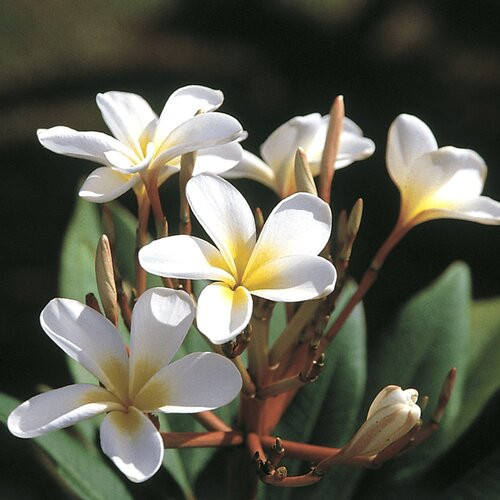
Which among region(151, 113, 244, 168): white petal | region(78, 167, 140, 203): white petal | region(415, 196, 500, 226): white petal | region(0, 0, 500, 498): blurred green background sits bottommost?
region(0, 0, 500, 498): blurred green background

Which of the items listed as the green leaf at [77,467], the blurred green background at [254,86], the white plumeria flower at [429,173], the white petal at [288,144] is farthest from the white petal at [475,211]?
the blurred green background at [254,86]

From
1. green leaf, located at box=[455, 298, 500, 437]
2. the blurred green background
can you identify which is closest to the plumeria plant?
green leaf, located at box=[455, 298, 500, 437]

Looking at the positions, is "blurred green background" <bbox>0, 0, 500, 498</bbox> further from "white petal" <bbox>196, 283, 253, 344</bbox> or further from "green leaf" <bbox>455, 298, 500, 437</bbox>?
"white petal" <bbox>196, 283, 253, 344</bbox>

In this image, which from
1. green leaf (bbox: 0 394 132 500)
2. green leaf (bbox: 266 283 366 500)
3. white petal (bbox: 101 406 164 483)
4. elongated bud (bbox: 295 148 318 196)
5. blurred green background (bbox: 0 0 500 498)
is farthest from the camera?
blurred green background (bbox: 0 0 500 498)

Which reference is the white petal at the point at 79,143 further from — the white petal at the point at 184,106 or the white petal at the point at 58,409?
the white petal at the point at 58,409

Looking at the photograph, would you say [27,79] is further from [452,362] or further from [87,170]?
[452,362]

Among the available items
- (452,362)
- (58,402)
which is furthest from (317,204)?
(452,362)
